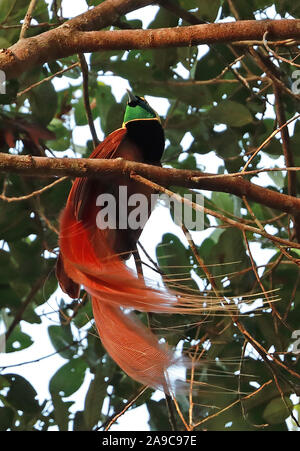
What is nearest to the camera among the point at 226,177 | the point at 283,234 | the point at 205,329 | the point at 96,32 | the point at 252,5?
the point at 226,177

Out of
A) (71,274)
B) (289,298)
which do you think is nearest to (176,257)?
(289,298)

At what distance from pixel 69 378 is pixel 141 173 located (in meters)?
1.02

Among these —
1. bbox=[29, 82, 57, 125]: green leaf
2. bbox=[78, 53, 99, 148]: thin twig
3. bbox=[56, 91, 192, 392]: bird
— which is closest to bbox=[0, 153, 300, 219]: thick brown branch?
bbox=[56, 91, 192, 392]: bird


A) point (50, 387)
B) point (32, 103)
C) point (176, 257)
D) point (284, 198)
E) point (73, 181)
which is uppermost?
point (32, 103)

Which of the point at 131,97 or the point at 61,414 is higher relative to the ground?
the point at 131,97

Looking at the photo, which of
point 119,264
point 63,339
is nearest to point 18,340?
point 63,339

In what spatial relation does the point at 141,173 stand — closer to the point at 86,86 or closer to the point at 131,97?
the point at 86,86

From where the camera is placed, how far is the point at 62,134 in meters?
2.70

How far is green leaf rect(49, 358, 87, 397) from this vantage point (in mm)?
2242

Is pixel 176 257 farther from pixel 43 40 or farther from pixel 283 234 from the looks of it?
pixel 43 40

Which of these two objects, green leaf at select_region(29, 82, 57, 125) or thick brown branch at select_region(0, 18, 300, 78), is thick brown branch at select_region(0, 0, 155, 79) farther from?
green leaf at select_region(29, 82, 57, 125)

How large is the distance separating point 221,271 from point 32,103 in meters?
0.84

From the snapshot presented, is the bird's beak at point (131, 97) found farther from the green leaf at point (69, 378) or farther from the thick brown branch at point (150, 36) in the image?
the green leaf at point (69, 378)

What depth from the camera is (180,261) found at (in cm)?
216
